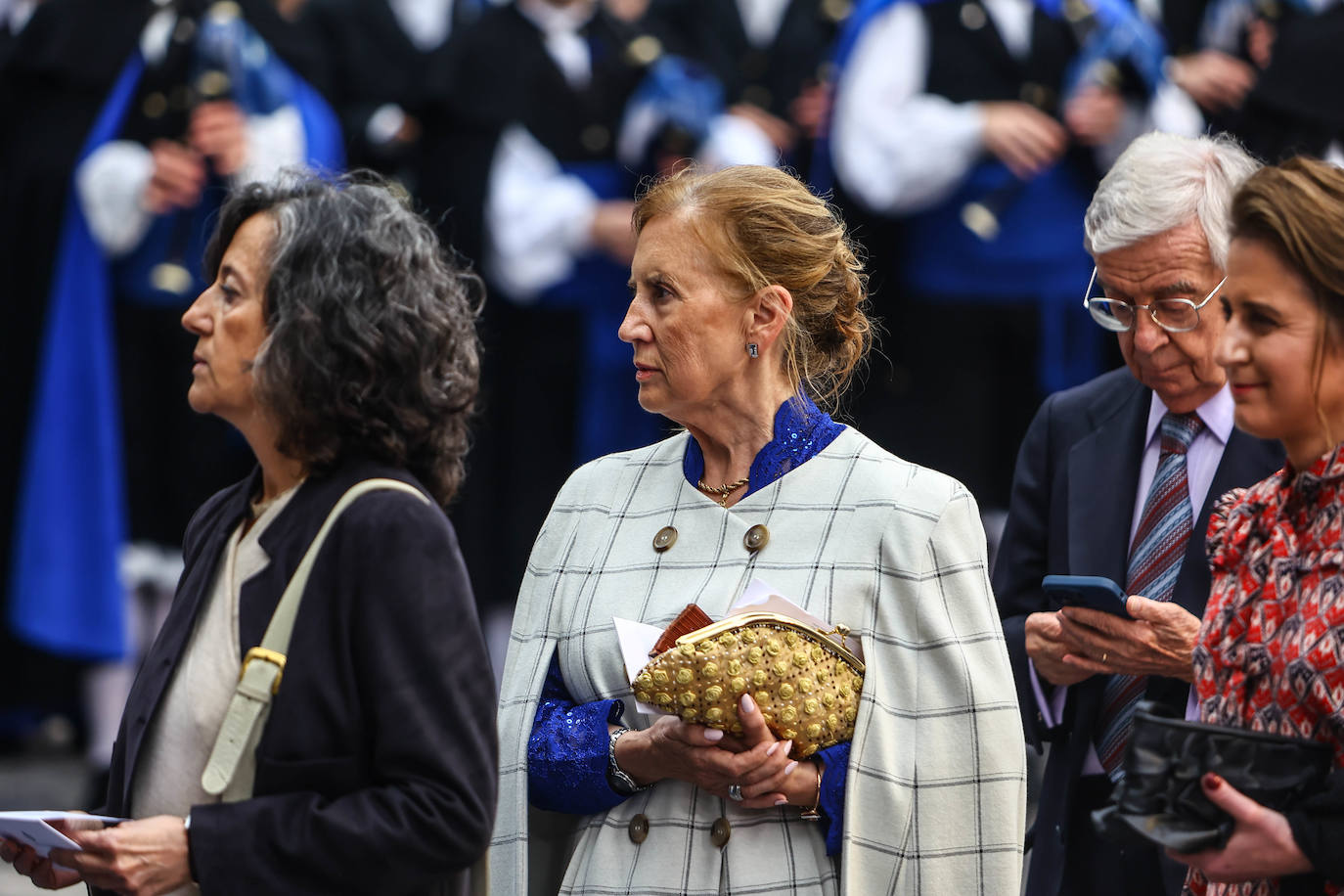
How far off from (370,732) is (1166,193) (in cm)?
184

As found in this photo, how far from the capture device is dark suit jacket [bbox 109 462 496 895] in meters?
2.63

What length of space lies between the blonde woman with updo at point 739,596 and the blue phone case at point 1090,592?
15 centimetres

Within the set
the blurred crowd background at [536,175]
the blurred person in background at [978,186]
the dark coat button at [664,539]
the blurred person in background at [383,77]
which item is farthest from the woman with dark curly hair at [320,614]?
the blurred person in background at [383,77]

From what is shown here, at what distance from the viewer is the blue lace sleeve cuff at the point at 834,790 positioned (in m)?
3.06

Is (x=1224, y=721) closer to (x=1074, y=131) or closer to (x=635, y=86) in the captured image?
(x=1074, y=131)

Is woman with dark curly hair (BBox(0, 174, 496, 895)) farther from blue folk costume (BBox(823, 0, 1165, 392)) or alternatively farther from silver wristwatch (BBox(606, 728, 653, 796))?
blue folk costume (BBox(823, 0, 1165, 392))

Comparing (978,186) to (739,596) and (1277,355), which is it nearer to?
(739,596)

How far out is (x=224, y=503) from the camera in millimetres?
3092

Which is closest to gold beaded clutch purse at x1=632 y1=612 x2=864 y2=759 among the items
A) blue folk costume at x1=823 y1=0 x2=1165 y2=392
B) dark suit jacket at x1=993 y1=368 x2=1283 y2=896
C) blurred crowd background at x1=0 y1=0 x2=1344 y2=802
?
dark suit jacket at x1=993 y1=368 x2=1283 y2=896

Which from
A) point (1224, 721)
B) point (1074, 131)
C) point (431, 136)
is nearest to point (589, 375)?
point (431, 136)

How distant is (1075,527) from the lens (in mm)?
3639

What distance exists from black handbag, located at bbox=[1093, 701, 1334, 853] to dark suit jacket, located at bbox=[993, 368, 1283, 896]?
2.87 ft

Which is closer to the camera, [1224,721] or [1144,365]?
[1224,721]

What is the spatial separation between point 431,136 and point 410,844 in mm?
4812
